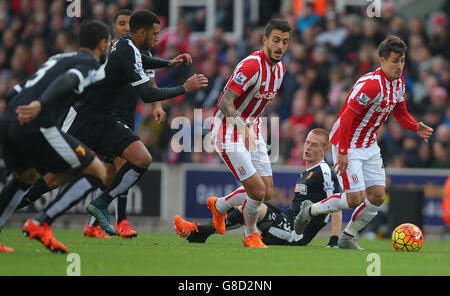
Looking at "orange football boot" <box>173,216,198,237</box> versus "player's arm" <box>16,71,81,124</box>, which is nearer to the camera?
"player's arm" <box>16,71,81,124</box>

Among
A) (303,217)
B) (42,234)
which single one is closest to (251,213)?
(303,217)

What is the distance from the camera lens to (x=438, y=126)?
1495 cm

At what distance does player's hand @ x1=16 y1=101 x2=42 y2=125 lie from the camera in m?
6.95

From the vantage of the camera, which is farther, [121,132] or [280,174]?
[280,174]

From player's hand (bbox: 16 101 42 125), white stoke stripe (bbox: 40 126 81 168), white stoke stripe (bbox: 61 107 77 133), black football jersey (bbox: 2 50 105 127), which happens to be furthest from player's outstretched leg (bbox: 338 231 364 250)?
player's hand (bbox: 16 101 42 125)

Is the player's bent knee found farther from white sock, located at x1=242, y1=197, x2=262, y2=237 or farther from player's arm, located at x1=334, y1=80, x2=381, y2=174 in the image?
player's arm, located at x1=334, y1=80, x2=381, y2=174

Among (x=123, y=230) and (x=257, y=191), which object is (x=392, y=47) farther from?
(x=123, y=230)

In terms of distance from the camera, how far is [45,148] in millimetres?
7234

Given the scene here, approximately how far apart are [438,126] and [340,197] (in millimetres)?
6330

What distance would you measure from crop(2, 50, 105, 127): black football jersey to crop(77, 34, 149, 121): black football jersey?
155 centimetres
